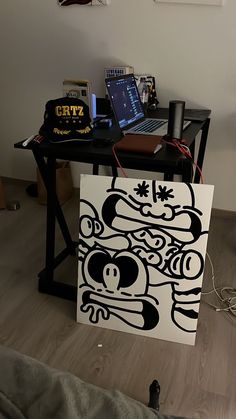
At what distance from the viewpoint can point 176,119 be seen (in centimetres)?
165

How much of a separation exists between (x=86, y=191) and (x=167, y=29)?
1275 mm

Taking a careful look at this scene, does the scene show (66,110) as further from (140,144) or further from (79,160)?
(140,144)

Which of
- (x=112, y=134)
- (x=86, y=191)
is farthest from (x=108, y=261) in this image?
(x=112, y=134)

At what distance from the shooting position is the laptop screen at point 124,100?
1909 mm

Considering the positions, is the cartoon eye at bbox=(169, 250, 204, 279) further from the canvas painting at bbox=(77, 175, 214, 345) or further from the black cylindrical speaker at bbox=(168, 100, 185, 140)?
the black cylindrical speaker at bbox=(168, 100, 185, 140)

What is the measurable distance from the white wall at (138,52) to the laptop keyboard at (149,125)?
1.63 ft

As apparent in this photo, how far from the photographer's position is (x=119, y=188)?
1593 millimetres

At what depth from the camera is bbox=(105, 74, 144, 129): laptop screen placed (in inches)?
75.2

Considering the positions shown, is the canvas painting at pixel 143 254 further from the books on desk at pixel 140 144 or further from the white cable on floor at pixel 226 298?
the white cable on floor at pixel 226 298

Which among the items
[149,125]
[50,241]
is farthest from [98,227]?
[149,125]

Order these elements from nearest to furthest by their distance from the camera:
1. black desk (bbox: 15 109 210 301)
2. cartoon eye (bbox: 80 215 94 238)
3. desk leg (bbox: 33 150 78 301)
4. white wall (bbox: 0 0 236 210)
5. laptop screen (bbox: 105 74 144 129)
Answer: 1. black desk (bbox: 15 109 210 301)
2. cartoon eye (bbox: 80 215 94 238)
3. desk leg (bbox: 33 150 78 301)
4. laptop screen (bbox: 105 74 144 129)
5. white wall (bbox: 0 0 236 210)

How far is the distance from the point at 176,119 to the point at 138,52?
3.40 ft

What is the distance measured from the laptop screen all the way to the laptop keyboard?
0.17 feet

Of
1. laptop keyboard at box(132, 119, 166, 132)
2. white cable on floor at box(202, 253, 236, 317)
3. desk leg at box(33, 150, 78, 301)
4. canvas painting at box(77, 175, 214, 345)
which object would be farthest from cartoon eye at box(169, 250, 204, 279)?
laptop keyboard at box(132, 119, 166, 132)
